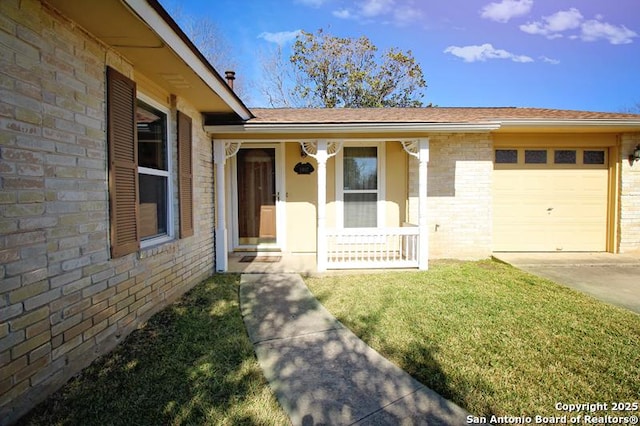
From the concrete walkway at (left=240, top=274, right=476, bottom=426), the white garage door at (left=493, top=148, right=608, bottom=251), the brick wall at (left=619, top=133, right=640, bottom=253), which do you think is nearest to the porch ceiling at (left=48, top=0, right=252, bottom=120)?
the concrete walkway at (left=240, top=274, right=476, bottom=426)

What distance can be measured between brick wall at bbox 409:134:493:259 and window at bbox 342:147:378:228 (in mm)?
793

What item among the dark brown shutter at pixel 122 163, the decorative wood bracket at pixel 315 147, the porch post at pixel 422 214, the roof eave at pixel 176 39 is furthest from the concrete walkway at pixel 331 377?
the decorative wood bracket at pixel 315 147

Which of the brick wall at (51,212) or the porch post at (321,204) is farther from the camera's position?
the porch post at (321,204)

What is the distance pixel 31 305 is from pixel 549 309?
4.88m

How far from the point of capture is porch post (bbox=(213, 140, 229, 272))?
556 cm

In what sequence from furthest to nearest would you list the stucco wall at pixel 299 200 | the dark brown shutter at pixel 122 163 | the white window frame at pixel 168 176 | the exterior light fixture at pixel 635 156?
1. the stucco wall at pixel 299 200
2. the exterior light fixture at pixel 635 156
3. the white window frame at pixel 168 176
4. the dark brown shutter at pixel 122 163

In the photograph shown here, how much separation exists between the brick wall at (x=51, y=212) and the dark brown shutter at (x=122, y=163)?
74mm

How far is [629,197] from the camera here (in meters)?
6.60

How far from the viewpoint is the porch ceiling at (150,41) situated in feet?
7.30

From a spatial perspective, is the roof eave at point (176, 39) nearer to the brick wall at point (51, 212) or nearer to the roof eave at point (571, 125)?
the brick wall at point (51, 212)

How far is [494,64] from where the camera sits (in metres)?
14.5

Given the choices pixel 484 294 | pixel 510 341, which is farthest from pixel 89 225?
pixel 484 294

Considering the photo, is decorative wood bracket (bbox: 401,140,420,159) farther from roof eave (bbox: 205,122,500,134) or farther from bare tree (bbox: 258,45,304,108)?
bare tree (bbox: 258,45,304,108)

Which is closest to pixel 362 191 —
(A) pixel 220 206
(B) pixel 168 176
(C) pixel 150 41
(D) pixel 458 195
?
(D) pixel 458 195
